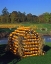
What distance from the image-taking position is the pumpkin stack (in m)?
13.1

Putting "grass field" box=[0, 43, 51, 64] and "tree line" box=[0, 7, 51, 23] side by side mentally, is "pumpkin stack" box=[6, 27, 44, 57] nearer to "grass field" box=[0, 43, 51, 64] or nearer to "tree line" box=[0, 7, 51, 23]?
"grass field" box=[0, 43, 51, 64]

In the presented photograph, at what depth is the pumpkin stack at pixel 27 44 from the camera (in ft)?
43.0

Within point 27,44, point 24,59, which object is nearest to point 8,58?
point 24,59

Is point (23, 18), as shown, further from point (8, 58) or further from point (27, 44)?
point (8, 58)

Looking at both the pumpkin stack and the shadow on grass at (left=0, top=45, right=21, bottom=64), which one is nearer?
the shadow on grass at (left=0, top=45, right=21, bottom=64)

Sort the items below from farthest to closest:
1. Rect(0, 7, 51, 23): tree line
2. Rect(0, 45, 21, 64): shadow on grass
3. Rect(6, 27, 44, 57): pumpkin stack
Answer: Rect(0, 7, 51, 23): tree line
Rect(6, 27, 44, 57): pumpkin stack
Rect(0, 45, 21, 64): shadow on grass

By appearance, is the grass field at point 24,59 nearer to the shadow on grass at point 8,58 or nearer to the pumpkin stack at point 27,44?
the shadow on grass at point 8,58

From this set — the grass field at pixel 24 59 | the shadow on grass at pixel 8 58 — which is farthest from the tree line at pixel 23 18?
the grass field at pixel 24 59

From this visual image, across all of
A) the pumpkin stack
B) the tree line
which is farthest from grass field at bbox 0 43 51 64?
the tree line

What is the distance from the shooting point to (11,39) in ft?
48.8

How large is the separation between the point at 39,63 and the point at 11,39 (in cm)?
400

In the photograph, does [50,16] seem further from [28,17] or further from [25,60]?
[25,60]

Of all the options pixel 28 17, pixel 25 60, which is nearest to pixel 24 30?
pixel 25 60

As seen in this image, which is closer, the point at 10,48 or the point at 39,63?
the point at 39,63
